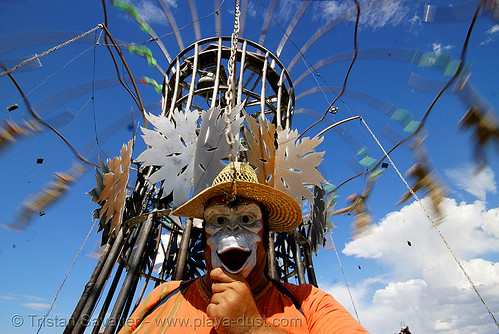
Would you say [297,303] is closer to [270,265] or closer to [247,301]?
[247,301]

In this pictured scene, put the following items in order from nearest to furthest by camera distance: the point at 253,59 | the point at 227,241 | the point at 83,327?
the point at 227,241 → the point at 83,327 → the point at 253,59

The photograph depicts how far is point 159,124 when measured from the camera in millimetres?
2646

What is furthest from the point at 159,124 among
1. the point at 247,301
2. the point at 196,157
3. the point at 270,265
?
the point at 270,265

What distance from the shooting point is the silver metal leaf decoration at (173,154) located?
7.95 ft

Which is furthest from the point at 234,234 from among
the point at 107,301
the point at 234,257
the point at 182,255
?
the point at 107,301

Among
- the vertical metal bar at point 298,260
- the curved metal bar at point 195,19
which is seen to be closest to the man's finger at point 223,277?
the vertical metal bar at point 298,260

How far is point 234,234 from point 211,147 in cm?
97

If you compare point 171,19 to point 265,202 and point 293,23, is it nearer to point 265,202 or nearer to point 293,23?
point 293,23

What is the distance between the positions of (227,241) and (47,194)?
381cm

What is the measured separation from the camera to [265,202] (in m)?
2.23

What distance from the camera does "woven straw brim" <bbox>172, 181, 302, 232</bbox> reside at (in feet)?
6.66

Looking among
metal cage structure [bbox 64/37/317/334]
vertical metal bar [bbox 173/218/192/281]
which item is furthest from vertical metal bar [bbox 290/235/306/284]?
vertical metal bar [bbox 173/218/192/281]

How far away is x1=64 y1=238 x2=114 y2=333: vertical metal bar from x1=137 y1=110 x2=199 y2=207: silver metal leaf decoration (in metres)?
2.68

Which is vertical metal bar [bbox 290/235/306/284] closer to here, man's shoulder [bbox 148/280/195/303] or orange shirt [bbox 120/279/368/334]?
orange shirt [bbox 120/279/368/334]
